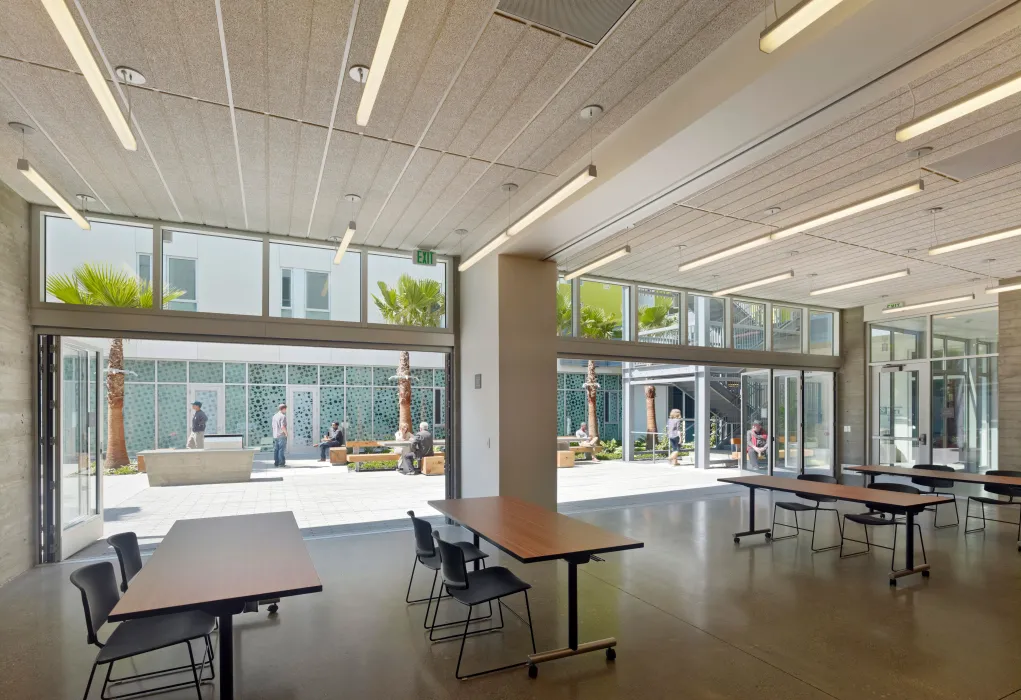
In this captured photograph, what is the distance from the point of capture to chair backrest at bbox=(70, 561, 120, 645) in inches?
109

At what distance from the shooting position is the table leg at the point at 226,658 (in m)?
2.66

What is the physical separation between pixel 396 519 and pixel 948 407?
30.4ft

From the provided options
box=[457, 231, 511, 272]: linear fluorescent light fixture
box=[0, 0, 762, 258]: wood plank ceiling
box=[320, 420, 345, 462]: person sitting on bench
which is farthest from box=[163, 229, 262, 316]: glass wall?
box=[320, 420, 345, 462]: person sitting on bench

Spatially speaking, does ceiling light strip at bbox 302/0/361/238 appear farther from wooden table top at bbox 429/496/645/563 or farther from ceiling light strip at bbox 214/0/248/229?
wooden table top at bbox 429/496/645/563

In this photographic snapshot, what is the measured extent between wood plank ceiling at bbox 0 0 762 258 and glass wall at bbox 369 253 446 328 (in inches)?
66.4

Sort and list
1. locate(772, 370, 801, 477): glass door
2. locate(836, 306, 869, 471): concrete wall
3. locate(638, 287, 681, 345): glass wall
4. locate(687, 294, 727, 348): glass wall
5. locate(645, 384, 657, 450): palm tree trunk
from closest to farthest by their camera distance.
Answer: locate(638, 287, 681, 345): glass wall
locate(687, 294, 727, 348): glass wall
locate(836, 306, 869, 471): concrete wall
locate(772, 370, 801, 477): glass door
locate(645, 384, 657, 450): palm tree trunk

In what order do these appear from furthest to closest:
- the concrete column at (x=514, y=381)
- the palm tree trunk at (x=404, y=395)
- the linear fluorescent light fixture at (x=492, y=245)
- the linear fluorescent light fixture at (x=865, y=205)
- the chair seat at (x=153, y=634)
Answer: the palm tree trunk at (x=404, y=395), the concrete column at (x=514, y=381), the linear fluorescent light fixture at (x=492, y=245), the linear fluorescent light fixture at (x=865, y=205), the chair seat at (x=153, y=634)

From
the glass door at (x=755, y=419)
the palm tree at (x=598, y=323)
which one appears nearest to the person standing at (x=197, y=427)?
the palm tree at (x=598, y=323)

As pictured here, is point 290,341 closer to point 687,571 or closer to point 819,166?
point 687,571

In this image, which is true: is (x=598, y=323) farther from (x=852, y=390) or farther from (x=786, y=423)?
(x=852, y=390)

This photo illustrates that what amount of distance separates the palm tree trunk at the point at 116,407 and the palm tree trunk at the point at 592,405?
1119 cm

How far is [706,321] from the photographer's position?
393 inches

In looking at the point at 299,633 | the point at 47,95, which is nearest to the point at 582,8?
the point at 47,95

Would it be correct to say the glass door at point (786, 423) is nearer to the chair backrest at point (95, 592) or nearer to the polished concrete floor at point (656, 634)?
the polished concrete floor at point (656, 634)
